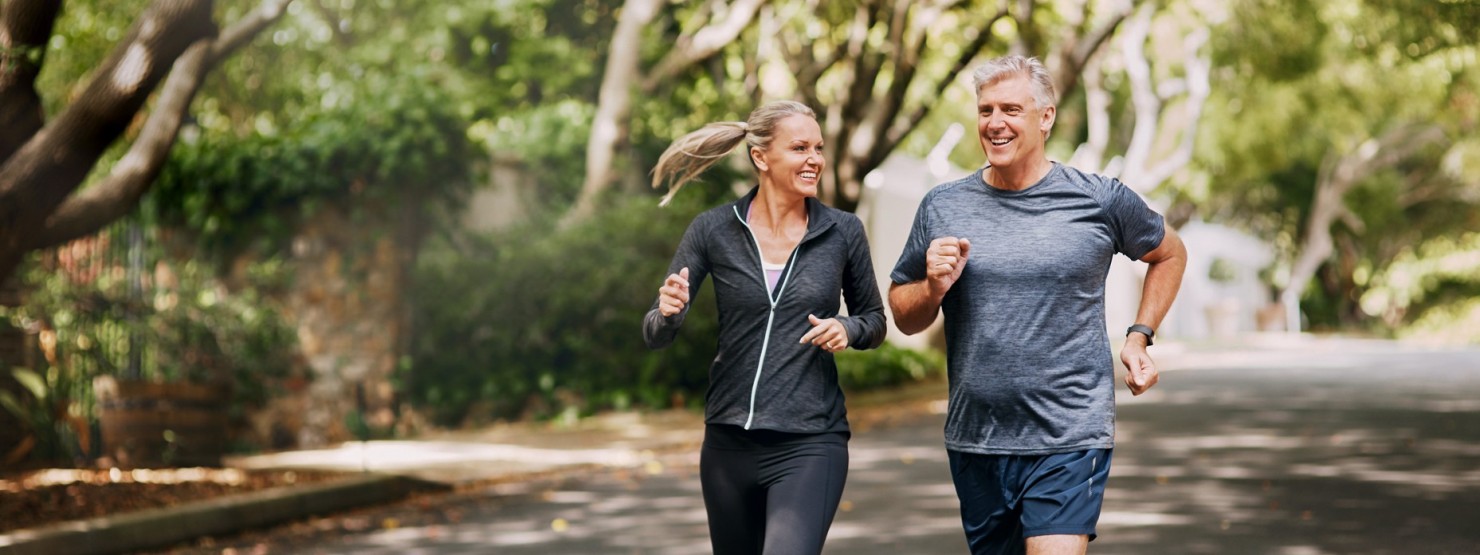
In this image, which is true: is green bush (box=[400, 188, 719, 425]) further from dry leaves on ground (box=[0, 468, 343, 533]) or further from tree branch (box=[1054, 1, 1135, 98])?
tree branch (box=[1054, 1, 1135, 98])

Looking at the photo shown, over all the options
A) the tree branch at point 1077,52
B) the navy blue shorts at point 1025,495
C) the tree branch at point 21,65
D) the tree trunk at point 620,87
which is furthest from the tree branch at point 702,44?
the navy blue shorts at point 1025,495

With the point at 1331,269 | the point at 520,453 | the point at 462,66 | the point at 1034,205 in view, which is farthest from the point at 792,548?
the point at 1331,269

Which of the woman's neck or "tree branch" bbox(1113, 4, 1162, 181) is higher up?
"tree branch" bbox(1113, 4, 1162, 181)

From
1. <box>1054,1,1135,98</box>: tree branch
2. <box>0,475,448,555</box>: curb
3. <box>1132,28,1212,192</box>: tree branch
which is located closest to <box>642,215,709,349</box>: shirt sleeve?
<box>0,475,448,555</box>: curb

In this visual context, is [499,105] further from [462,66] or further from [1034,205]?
[1034,205]

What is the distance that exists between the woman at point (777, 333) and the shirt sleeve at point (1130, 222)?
681 millimetres

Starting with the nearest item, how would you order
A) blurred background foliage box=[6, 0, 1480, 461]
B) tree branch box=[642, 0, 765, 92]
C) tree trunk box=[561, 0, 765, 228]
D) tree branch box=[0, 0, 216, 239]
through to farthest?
tree branch box=[0, 0, 216, 239], blurred background foliage box=[6, 0, 1480, 461], tree trunk box=[561, 0, 765, 228], tree branch box=[642, 0, 765, 92]

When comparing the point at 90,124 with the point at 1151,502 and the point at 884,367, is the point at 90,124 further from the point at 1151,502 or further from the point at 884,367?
the point at 884,367

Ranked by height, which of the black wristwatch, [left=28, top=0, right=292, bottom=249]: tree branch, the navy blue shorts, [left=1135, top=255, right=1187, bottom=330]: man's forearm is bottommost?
the navy blue shorts

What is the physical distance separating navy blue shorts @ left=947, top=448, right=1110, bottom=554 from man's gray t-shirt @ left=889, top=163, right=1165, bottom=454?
5 cm

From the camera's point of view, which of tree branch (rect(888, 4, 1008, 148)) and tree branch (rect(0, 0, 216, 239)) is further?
tree branch (rect(888, 4, 1008, 148))

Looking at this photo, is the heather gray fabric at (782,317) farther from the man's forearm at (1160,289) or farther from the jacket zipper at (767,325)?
the man's forearm at (1160,289)

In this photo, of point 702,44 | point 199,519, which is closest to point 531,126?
point 702,44

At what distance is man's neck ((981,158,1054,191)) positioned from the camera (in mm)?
4449
